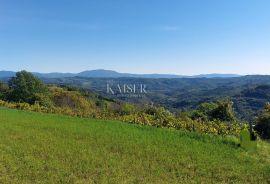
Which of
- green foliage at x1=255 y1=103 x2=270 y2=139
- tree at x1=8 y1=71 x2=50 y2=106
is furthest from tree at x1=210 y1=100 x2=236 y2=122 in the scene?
tree at x1=8 y1=71 x2=50 y2=106

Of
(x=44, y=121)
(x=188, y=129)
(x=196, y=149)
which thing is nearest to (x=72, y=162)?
(x=196, y=149)

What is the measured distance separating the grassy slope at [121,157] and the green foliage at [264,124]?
27.0ft

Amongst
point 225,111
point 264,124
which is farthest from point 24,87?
point 264,124

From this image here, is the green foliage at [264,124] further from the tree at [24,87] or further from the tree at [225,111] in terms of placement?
the tree at [24,87]

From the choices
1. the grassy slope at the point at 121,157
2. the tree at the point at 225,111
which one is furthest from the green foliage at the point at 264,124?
the grassy slope at the point at 121,157

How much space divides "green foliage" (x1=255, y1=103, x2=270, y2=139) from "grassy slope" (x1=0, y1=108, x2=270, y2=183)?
824 cm

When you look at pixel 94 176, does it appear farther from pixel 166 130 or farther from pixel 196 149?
pixel 166 130

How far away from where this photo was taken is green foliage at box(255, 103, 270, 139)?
2456cm

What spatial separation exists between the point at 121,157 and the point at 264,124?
44.6 feet

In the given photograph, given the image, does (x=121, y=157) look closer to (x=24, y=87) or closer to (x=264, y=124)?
(x=264, y=124)

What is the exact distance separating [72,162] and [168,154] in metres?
3.66

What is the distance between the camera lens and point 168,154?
49.0 feet

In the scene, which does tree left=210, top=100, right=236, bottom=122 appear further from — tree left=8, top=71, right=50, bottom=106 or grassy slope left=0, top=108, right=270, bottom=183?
tree left=8, top=71, right=50, bottom=106

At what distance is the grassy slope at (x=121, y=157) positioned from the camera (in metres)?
11.9
